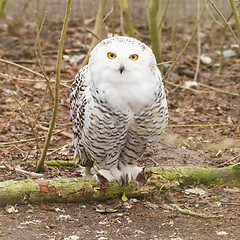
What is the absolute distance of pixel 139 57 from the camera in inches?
131

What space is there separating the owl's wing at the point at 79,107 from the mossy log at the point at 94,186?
328 millimetres

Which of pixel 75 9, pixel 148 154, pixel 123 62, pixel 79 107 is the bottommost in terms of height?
pixel 148 154

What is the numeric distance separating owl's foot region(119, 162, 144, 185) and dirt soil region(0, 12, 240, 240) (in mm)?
190

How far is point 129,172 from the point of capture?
4078mm

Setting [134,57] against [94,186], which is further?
[94,186]

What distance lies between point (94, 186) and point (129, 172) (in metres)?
0.37

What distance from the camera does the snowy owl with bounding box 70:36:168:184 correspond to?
3344 mm

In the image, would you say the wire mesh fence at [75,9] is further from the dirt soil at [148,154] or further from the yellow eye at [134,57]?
the yellow eye at [134,57]

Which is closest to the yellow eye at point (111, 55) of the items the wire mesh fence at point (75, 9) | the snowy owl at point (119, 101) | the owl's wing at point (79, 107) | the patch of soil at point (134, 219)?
the snowy owl at point (119, 101)

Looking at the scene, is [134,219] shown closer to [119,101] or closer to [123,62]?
[119,101]

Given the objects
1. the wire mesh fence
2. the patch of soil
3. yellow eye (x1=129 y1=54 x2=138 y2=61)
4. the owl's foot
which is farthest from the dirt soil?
the wire mesh fence

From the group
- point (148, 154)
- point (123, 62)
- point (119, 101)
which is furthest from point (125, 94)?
point (148, 154)

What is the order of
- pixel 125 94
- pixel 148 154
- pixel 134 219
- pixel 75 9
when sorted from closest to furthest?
pixel 125 94 < pixel 134 219 < pixel 148 154 < pixel 75 9

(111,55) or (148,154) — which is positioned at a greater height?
(111,55)
